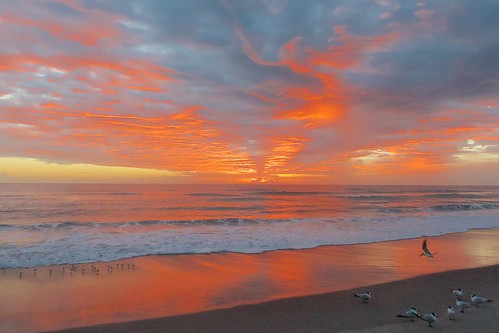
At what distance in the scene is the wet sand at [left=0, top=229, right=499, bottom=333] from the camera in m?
7.46

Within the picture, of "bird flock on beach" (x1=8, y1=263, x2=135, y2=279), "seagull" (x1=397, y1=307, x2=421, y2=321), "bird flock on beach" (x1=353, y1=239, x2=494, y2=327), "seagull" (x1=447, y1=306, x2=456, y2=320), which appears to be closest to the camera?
"bird flock on beach" (x1=353, y1=239, x2=494, y2=327)

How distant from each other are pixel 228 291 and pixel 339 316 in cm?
324

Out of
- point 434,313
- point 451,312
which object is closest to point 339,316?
point 434,313

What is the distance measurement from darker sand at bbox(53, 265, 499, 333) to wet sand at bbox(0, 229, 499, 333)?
23 mm

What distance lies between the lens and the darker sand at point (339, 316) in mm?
7090

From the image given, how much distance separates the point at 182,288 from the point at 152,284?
1.03 meters

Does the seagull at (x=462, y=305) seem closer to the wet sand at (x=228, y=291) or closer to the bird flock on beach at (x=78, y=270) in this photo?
the wet sand at (x=228, y=291)

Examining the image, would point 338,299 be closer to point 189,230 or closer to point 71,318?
point 71,318

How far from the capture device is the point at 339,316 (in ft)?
25.5

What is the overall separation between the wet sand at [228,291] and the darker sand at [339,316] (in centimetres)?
2

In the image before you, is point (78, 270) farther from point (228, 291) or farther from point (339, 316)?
point (339, 316)

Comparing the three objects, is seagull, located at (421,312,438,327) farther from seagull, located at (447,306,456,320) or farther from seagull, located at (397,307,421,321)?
seagull, located at (447,306,456,320)

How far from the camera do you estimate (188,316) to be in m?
7.76

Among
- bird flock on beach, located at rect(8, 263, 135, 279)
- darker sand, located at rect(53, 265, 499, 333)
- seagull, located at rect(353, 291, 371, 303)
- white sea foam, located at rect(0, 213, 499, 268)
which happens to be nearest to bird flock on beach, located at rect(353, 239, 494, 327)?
seagull, located at rect(353, 291, 371, 303)
